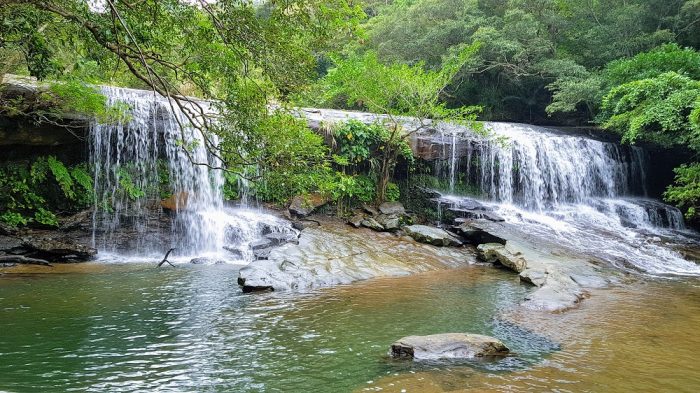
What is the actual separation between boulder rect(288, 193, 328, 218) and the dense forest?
0.76m

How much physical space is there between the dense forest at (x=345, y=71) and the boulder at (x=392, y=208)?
560mm

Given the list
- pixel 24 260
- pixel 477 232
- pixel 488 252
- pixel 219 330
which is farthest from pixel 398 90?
pixel 24 260

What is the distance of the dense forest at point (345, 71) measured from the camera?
6289 mm

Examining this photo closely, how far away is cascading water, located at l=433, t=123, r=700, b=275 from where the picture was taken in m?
15.1

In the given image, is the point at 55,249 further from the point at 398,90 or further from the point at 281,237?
the point at 398,90

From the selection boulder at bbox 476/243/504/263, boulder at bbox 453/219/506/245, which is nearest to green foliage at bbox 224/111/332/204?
boulder at bbox 476/243/504/263

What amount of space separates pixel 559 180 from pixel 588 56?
9043 millimetres

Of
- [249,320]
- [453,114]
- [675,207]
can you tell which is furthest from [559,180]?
[249,320]

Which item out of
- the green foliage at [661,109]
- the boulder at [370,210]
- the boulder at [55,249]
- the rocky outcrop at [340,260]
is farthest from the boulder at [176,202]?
the green foliage at [661,109]

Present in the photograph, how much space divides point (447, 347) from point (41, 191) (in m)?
12.8

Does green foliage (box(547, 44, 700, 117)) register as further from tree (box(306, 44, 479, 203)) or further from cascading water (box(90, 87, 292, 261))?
cascading water (box(90, 87, 292, 261))

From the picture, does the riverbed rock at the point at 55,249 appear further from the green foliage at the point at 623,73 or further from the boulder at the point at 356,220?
the green foliage at the point at 623,73

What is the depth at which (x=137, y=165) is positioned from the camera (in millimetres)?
14062

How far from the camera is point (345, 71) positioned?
49.1 feet
